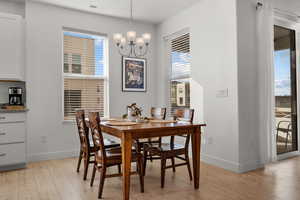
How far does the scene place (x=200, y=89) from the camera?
154 inches

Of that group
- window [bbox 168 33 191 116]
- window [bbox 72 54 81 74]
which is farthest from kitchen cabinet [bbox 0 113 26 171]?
window [bbox 168 33 191 116]

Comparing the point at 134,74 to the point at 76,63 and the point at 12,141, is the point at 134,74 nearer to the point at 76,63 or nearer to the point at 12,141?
the point at 76,63

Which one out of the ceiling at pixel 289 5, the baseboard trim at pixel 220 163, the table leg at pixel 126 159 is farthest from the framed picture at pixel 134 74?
the ceiling at pixel 289 5

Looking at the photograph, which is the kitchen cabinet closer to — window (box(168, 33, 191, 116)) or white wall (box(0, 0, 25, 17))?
white wall (box(0, 0, 25, 17))

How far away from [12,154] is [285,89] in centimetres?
485

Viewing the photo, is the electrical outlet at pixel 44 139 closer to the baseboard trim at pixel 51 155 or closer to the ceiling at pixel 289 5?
the baseboard trim at pixel 51 155

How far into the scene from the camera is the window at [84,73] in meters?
4.29

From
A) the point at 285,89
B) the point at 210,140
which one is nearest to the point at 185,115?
the point at 210,140

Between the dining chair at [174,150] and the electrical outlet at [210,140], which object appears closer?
the dining chair at [174,150]

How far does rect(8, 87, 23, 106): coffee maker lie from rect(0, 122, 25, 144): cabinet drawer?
491mm

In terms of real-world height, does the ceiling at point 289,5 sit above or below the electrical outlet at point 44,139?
above

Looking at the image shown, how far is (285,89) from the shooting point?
405 centimetres

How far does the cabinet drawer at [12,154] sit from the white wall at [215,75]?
300cm

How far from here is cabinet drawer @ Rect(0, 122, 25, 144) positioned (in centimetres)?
331
